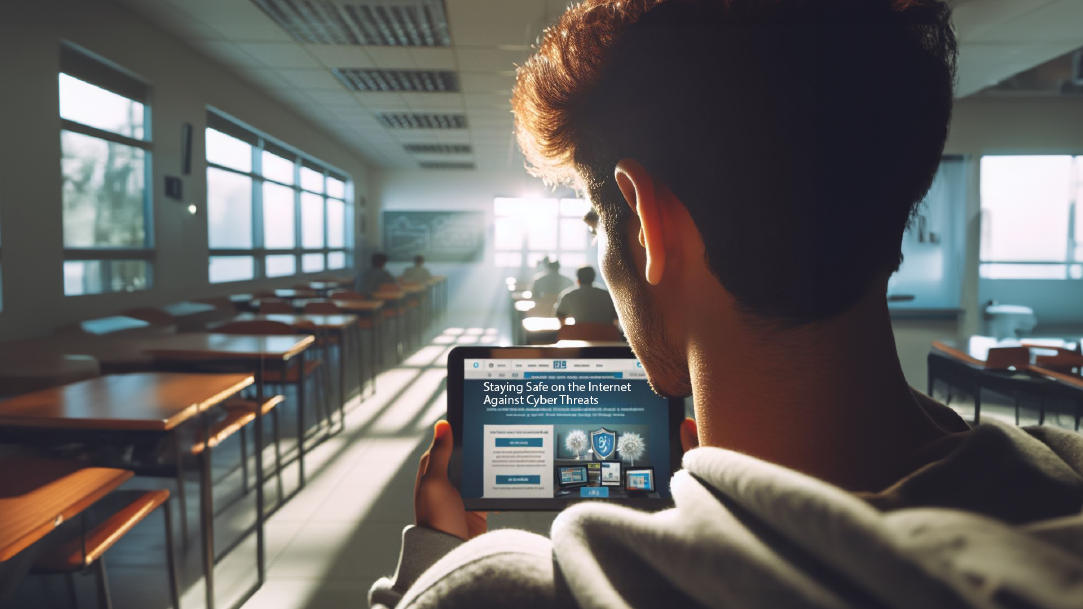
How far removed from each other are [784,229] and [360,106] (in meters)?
7.82

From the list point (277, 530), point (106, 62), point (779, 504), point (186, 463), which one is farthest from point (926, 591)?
point (106, 62)

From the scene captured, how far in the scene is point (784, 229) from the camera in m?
0.42

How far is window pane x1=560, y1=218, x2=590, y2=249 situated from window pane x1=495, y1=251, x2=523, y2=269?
0.94 meters

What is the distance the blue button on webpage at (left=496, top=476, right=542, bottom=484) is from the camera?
32.7 inches

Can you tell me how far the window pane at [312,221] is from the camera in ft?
29.4

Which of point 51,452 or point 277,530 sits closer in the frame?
point 51,452

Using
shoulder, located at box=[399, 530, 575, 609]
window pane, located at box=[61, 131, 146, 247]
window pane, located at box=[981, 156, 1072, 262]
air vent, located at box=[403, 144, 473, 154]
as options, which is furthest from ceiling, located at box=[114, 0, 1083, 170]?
shoulder, located at box=[399, 530, 575, 609]

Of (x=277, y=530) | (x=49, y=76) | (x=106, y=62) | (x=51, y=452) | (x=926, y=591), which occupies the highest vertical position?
(x=106, y=62)

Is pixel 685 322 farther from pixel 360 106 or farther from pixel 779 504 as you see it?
pixel 360 106

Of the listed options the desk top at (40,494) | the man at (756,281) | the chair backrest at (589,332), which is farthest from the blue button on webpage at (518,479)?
the chair backrest at (589,332)

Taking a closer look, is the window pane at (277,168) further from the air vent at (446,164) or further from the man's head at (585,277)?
the man's head at (585,277)

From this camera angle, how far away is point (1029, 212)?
27.3 ft

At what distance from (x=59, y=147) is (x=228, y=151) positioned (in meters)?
2.65

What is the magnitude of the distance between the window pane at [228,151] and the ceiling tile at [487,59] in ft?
8.47
